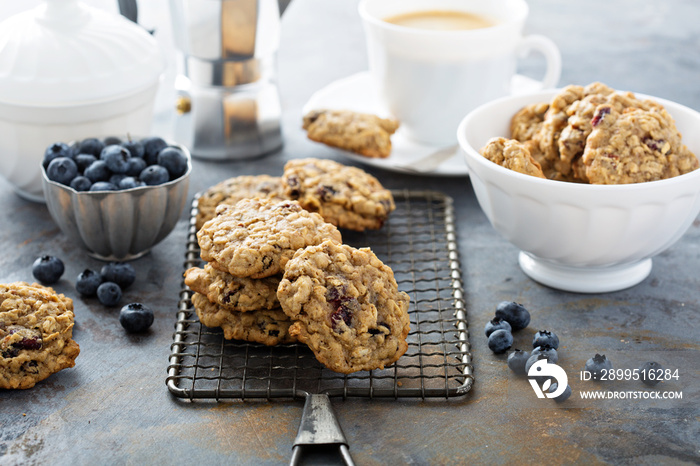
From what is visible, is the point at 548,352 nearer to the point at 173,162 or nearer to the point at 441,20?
the point at 173,162

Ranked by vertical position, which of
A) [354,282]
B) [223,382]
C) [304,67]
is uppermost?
[354,282]

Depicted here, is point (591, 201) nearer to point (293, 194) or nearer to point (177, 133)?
point (293, 194)

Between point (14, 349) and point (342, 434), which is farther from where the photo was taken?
point (14, 349)

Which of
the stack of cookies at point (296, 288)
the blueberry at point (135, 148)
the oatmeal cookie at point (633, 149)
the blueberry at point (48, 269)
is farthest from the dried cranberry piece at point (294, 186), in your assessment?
the oatmeal cookie at point (633, 149)

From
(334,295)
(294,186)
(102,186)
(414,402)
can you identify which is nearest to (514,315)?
(414,402)

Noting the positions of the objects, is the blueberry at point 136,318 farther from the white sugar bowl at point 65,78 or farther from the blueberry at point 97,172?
the white sugar bowl at point 65,78

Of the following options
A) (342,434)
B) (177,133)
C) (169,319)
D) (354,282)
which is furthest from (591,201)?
(177,133)

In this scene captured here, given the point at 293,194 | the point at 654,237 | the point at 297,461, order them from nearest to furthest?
the point at 297,461, the point at 654,237, the point at 293,194
